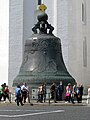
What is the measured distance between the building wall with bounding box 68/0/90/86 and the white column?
614cm

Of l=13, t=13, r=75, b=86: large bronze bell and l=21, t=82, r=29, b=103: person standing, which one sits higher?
l=13, t=13, r=75, b=86: large bronze bell

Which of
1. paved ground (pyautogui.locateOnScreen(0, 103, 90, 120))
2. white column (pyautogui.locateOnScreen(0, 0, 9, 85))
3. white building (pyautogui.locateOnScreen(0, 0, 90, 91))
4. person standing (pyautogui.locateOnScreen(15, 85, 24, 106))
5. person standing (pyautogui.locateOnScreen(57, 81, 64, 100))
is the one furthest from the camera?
white column (pyautogui.locateOnScreen(0, 0, 9, 85))

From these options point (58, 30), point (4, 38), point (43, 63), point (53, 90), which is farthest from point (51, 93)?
point (4, 38)

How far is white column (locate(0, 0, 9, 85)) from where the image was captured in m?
42.4

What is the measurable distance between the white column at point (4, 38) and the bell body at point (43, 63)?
17573mm

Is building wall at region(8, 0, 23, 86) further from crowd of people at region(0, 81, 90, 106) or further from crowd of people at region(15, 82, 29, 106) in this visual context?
crowd of people at region(15, 82, 29, 106)

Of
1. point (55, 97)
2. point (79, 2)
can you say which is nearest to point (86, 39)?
point (79, 2)

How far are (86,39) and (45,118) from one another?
32.7 metres

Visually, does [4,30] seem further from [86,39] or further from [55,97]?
[55,97]

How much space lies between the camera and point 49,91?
25.2 metres

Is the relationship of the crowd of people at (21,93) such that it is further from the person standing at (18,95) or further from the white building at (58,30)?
the white building at (58,30)

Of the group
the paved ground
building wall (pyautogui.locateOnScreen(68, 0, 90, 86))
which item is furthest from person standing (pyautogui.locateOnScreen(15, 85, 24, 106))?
building wall (pyautogui.locateOnScreen(68, 0, 90, 86))

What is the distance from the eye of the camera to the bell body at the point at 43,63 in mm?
24156

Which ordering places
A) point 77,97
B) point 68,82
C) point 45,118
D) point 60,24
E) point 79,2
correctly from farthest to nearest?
point 79,2
point 60,24
point 77,97
point 68,82
point 45,118
